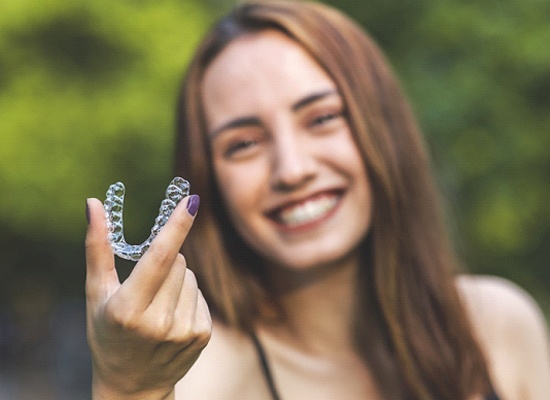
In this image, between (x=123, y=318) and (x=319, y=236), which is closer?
(x=123, y=318)

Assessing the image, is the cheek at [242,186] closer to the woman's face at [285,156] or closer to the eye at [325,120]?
the woman's face at [285,156]

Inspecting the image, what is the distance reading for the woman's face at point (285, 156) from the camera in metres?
2.03

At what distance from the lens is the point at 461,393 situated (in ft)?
7.38

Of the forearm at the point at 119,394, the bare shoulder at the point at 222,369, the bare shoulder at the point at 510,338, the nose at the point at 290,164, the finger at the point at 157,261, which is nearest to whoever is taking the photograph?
the finger at the point at 157,261

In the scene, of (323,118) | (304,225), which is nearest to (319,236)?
(304,225)

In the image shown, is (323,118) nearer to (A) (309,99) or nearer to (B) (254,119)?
(A) (309,99)

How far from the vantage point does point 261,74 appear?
2049 mm

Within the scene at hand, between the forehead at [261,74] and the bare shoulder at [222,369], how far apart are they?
2.07 ft

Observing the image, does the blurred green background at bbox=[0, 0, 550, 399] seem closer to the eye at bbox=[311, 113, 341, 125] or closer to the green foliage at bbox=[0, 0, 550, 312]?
the green foliage at bbox=[0, 0, 550, 312]

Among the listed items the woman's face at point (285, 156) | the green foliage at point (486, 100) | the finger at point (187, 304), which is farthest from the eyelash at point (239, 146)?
the green foliage at point (486, 100)

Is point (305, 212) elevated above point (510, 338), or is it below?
above

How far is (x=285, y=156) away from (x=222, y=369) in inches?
22.5

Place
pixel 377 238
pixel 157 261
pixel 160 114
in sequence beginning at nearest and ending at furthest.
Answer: pixel 157 261 < pixel 377 238 < pixel 160 114

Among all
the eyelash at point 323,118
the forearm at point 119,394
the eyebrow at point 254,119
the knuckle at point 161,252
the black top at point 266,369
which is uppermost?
the knuckle at point 161,252
